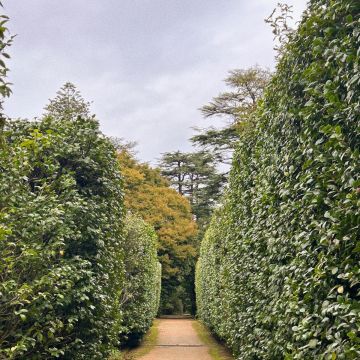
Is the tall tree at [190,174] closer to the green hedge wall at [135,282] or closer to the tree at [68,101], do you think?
the tree at [68,101]

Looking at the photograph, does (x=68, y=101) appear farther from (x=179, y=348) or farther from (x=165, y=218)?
(x=165, y=218)

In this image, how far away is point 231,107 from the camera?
26031 millimetres

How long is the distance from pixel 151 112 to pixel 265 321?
612 inches

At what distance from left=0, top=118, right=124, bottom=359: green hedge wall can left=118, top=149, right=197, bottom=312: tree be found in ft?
61.7

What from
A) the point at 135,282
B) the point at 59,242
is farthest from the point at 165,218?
the point at 59,242

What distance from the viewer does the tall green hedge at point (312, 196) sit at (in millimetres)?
2703

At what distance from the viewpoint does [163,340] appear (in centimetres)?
1553

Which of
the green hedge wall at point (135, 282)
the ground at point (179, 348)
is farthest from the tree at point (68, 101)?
the ground at point (179, 348)

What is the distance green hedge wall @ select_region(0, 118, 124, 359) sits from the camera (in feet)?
15.2

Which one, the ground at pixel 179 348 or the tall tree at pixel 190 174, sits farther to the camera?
the tall tree at pixel 190 174

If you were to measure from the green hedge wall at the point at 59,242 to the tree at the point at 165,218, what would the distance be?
18.8 meters

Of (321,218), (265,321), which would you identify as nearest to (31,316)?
(265,321)

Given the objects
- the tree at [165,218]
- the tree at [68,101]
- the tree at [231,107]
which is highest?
the tree at [231,107]

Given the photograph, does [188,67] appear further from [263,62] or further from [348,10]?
[263,62]
